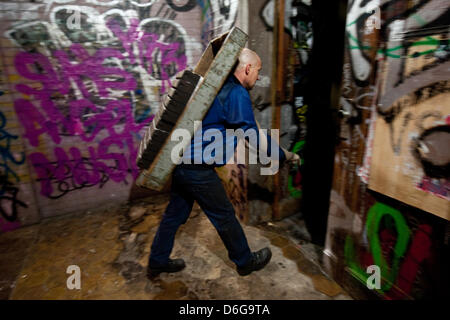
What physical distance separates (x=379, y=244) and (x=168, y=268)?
6.16 feet

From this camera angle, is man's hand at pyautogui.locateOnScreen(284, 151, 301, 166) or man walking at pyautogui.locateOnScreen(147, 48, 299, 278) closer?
man walking at pyautogui.locateOnScreen(147, 48, 299, 278)

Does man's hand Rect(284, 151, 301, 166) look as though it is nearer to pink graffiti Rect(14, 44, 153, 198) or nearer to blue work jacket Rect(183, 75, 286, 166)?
blue work jacket Rect(183, 75, 286, 166)

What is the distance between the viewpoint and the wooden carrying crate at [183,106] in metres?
1.83

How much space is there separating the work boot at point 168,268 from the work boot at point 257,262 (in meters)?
0.60

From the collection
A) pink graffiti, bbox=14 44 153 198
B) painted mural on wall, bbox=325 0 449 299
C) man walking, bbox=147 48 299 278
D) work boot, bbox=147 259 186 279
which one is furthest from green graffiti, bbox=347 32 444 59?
pink graffiti, bbox=14 44 153 198

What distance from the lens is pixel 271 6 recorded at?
265cm

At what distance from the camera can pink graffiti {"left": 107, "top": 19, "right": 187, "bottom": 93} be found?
344 cm

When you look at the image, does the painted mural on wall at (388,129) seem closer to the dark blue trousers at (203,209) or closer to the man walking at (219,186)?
the man walking at (219,186)

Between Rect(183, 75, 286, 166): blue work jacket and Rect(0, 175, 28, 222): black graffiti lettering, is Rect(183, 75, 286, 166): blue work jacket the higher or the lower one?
the higher one

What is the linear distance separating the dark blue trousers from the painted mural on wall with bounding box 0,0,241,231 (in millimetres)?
1893

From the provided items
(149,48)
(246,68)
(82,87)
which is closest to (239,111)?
(246,68)

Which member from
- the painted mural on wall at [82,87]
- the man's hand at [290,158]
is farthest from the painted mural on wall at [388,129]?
the painted mural on wall at [82,87]

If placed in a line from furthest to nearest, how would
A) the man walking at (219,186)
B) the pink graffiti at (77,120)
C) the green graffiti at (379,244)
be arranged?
the pink graffiti at (77,120) → the man walking at (219,186) → the green graffiti at (379,244)

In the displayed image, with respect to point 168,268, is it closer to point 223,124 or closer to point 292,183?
point 223,124
